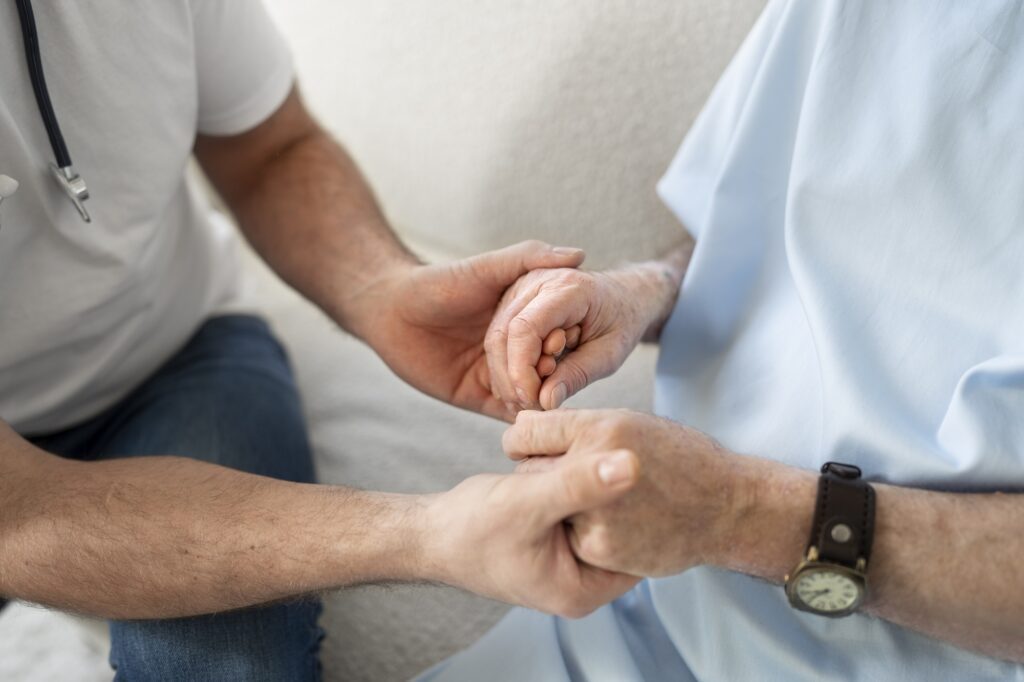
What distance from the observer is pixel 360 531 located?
33.4 inches

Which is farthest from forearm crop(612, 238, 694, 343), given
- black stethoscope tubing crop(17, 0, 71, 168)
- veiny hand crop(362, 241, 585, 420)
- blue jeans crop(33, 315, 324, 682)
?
black stethoscope tubing crop(17, 0, 71, 168)

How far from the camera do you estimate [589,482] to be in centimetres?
66

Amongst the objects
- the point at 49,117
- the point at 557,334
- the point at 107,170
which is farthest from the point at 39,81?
the point at 557,334

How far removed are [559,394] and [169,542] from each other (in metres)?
0.40

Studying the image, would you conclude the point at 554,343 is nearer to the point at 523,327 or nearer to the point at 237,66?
the point at 523,327

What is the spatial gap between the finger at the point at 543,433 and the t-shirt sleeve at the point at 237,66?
69 centimetres

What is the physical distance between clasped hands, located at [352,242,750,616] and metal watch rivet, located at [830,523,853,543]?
0.08 metres

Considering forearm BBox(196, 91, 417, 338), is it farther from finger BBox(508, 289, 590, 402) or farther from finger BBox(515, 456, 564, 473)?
finger BBox(515, 456, 564, 473)

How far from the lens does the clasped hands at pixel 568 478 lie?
71 centimetres

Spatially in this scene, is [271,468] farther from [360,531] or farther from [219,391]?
[360,531]

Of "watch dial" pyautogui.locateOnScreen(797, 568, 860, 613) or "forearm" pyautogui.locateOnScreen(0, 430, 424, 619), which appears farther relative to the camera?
"forearm" pyautogui.locateOnScreen(0, 430, 424, 619)

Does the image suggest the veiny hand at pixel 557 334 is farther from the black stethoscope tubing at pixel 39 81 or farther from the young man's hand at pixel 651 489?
the black stethoscope tubing at pixel 39 81

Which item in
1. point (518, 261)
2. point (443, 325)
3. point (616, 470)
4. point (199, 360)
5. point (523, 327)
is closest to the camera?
point (616, 470)

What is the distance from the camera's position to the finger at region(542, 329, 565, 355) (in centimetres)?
88
